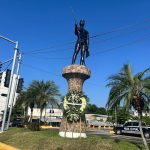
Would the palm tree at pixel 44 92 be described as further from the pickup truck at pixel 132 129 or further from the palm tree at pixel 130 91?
the palm tree at pixel 130 91

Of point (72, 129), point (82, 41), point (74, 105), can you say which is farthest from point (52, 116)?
point (72, 129)

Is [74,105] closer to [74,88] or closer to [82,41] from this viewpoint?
[74,88]

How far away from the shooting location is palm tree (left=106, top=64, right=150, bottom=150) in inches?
599

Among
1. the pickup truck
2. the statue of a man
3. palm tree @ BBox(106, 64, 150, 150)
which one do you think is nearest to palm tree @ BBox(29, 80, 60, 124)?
the pickup truck

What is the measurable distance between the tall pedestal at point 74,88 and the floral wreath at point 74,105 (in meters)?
0.23

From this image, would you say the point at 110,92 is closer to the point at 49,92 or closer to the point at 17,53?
the point at 17,53

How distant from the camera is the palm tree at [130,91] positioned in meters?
15.2

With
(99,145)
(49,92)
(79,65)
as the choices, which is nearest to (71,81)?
(79,65)

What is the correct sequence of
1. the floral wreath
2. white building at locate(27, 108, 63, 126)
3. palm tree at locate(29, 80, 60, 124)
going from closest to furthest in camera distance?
the floral wreath
palm tree at locate(29, 80, 60, 124)
white building at locate(27, 108, 63, 126)

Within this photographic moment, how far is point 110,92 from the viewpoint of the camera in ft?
53.0

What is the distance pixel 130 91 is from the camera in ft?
50.1

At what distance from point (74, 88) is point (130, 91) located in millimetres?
4284

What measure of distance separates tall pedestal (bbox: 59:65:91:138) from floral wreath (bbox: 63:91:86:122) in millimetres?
225

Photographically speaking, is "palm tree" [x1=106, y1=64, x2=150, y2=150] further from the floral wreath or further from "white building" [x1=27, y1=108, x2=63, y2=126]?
"white building" [x1=27, y1=108, x2=63, y2=126]
